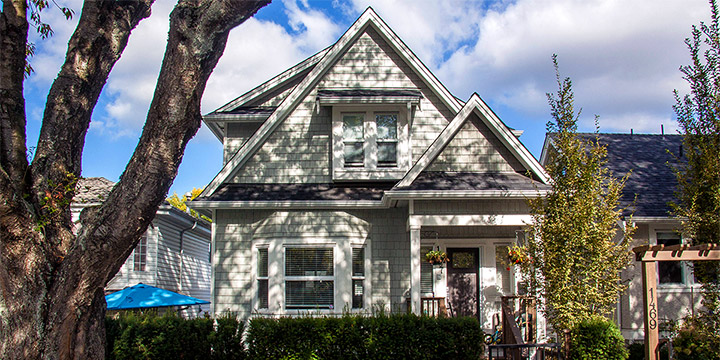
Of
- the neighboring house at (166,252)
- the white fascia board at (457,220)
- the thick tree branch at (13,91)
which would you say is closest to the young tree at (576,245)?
the white fascia board at (457,220)

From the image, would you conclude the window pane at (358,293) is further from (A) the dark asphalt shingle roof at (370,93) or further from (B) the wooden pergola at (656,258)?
(B) the wooden pergola at (656,258)

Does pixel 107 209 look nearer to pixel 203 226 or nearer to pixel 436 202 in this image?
pixel 436 202

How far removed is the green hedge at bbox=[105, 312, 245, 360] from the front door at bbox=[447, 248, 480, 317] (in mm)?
5622

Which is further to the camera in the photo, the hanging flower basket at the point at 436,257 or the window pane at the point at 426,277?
the window pane at the point at 426,277

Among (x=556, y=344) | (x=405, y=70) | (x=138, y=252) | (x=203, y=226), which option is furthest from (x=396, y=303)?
(x=203, y=226)

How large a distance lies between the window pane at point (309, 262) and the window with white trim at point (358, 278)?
0.53m

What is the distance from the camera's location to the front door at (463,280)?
1329cm

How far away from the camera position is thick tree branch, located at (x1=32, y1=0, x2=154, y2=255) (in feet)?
22.0

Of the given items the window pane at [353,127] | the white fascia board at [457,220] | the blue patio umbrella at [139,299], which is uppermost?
the window pane at [353,127]

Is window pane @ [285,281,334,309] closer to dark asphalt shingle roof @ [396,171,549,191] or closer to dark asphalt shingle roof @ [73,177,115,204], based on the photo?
dark asphalt shingle roof @ [396,171,549,191]

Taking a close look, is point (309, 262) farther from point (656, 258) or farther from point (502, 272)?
point (656, 258)

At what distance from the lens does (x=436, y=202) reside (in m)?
11.5

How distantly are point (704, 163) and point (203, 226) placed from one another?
17.0 meters

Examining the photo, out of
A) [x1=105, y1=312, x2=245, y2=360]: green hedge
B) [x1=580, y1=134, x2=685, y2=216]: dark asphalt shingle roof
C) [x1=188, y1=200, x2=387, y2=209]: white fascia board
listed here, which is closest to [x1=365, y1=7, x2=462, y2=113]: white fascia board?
[x1=188, y1=200, x2=387, y2=209]: white fascia board
